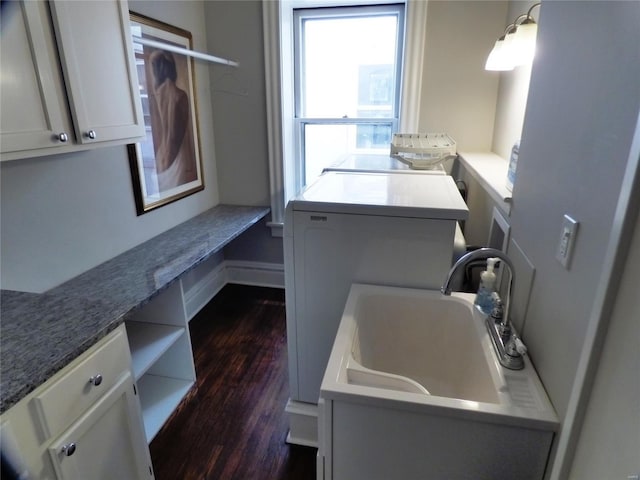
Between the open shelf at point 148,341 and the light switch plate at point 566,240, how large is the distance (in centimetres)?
166

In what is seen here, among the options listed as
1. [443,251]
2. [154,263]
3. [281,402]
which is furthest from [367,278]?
[154,263]

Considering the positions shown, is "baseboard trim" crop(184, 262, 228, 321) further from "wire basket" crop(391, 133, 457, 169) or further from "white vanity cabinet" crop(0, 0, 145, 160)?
"wire basket" crop(391, 133, 457, 169)

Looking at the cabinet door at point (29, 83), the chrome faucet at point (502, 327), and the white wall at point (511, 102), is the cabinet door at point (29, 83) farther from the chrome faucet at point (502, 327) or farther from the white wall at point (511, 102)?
the white wall at point (511, 102)

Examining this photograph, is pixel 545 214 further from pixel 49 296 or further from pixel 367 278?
pixel 49 296

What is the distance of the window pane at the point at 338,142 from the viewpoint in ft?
10.0

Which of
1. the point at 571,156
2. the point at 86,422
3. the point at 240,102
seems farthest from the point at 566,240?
the point at 240,102

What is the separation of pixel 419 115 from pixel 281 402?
6.82 ft

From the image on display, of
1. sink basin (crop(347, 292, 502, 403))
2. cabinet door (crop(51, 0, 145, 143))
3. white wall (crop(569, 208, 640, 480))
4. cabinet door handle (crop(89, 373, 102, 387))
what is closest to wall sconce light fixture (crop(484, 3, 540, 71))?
sink basin (crop(347, 292, 502, 403))

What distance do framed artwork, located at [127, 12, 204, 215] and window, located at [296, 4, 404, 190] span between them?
0.86 metres

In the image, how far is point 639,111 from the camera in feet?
2.07

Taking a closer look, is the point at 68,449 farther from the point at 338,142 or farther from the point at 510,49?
the point at 338,142

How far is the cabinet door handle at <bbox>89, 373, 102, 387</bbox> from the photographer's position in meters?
1.21

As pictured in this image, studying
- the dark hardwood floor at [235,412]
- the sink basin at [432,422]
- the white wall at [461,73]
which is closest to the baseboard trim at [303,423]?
the dark hardwood floor at [235,412]

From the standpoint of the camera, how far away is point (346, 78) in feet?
9.84
